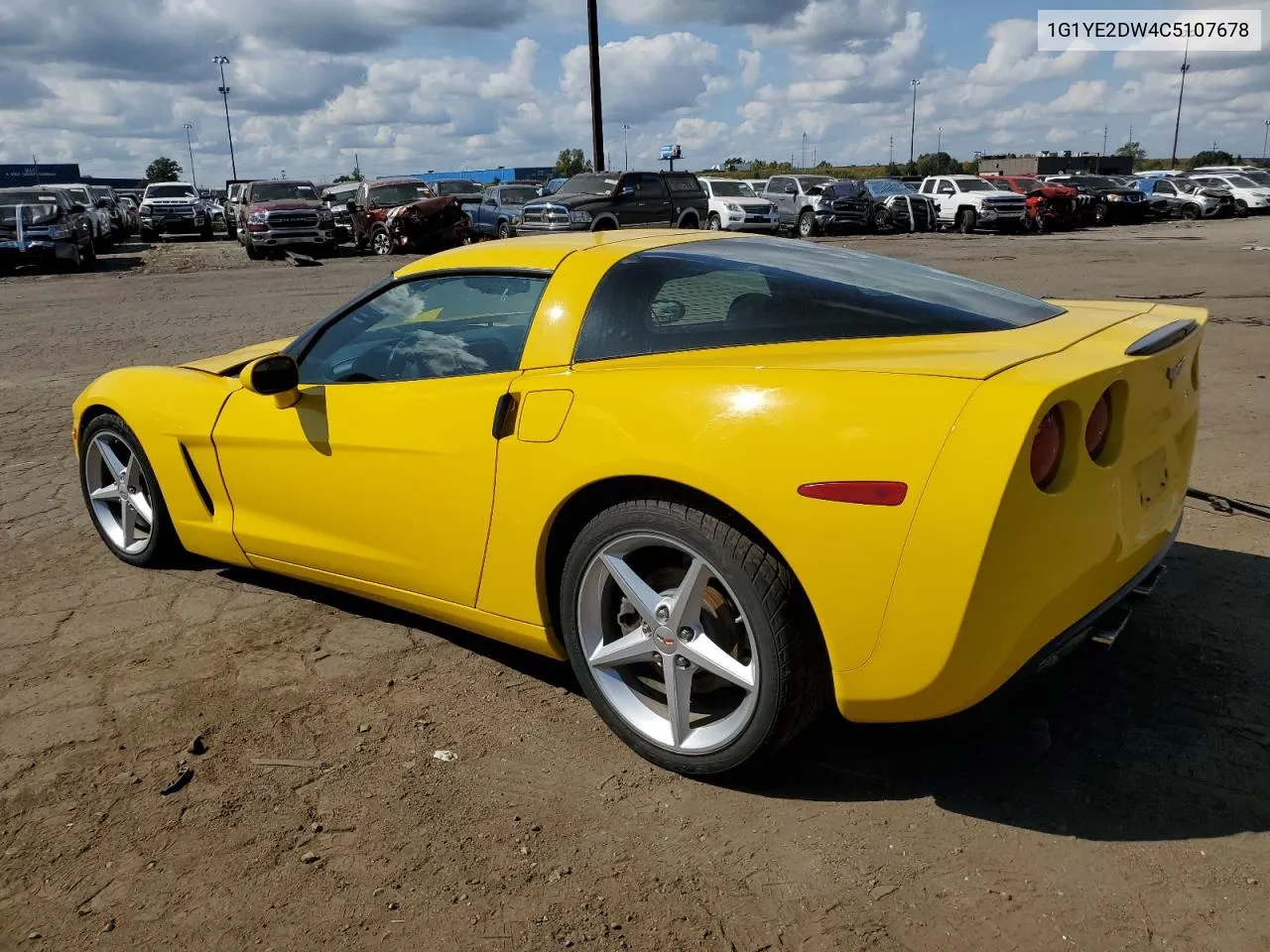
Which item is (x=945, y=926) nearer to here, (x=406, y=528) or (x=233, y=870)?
(x=233, y=870)

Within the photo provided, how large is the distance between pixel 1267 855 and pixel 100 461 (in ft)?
15.0

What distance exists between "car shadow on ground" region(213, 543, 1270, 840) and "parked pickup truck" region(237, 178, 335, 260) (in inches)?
915

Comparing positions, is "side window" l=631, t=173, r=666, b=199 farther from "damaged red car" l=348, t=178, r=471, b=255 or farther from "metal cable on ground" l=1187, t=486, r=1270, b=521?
"metal cable on ground" l=1187, t=486, r=1270, b=521

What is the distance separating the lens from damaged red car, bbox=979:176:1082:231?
33.5 meters

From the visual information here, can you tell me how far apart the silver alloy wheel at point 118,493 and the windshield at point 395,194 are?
22.0 metres

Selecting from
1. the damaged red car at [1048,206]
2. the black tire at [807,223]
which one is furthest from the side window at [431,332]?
the damaged red car at [1048,206]

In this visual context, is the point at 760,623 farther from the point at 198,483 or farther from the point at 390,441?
the point at 198,483

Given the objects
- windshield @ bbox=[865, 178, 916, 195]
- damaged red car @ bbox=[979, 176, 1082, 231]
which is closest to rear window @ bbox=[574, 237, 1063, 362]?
windshield @ bbox=[865, 178, 916, 195]

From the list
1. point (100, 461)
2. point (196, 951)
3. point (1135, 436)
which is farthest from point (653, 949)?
point (100, 461)

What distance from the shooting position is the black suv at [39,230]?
2125cm

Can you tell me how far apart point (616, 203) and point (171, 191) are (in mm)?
17169

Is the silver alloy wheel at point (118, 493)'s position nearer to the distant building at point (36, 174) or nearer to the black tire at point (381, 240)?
the black tire at point (381, 240)

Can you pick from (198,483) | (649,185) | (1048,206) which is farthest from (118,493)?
(1048,206)

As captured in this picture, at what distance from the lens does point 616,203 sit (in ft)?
78.1
